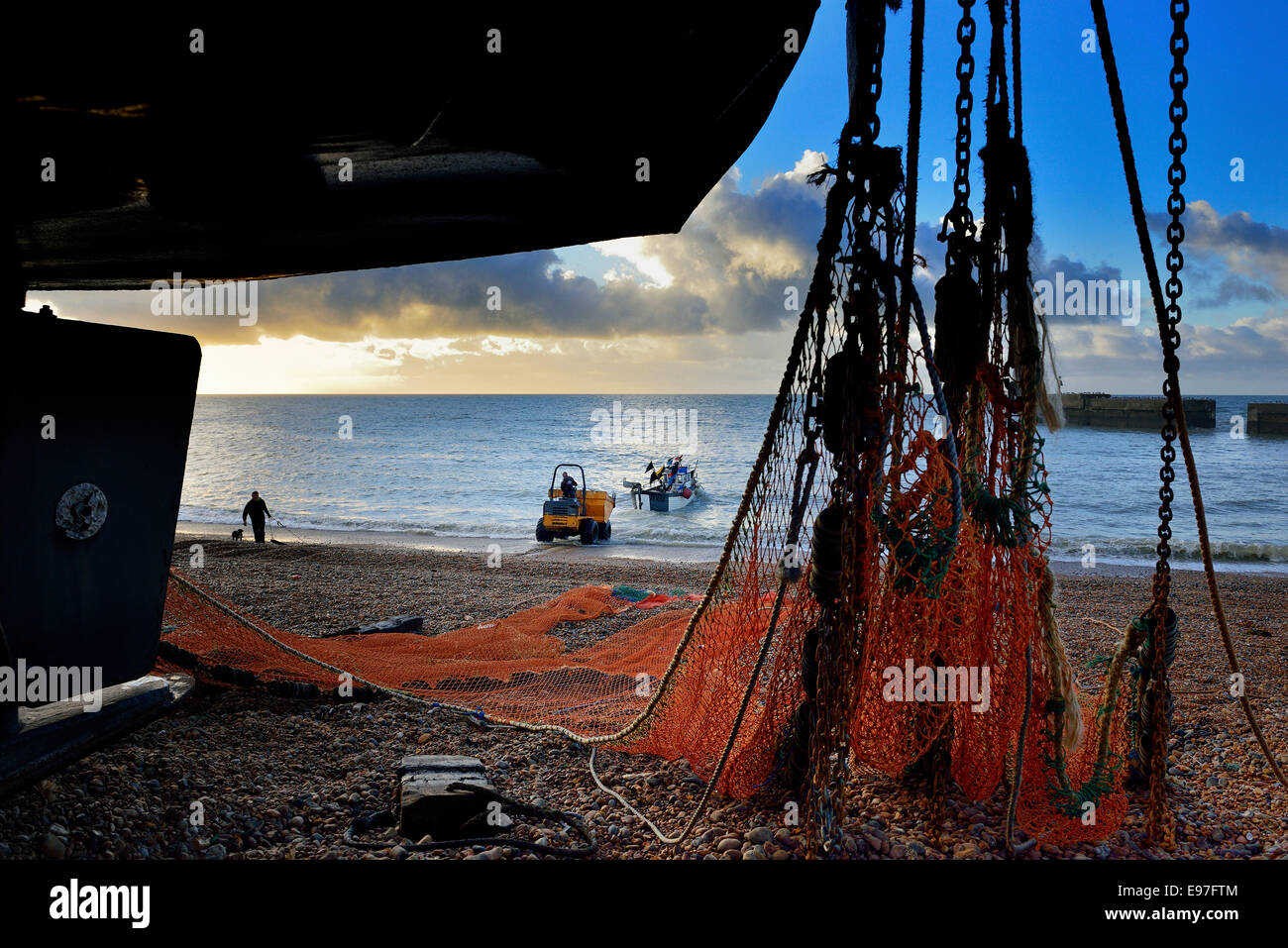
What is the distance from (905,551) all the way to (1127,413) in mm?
55587

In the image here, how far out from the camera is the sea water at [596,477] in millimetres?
19719

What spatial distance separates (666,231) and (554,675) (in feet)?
11.0

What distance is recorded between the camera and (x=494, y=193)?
3562 millimetres

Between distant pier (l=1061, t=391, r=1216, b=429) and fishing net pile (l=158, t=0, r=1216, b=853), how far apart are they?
165ft

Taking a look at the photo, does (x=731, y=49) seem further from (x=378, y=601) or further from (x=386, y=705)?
(x=378, y=601)

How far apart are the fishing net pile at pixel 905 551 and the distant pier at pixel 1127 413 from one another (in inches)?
1981

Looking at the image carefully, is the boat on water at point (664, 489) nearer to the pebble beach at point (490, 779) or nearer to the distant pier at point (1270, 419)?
the pebble beach at point (490, 779)

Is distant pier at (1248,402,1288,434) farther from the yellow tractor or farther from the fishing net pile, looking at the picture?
the fishing net pile

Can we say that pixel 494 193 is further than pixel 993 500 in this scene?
Yes

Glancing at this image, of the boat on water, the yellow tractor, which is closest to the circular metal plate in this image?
the yellow tractor

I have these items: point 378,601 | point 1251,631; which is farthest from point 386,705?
point 1251,631

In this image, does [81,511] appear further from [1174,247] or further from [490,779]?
[1174,247]

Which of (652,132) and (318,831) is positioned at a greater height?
(652,132)

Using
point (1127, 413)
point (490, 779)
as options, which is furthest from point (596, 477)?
point (1127, 413)
